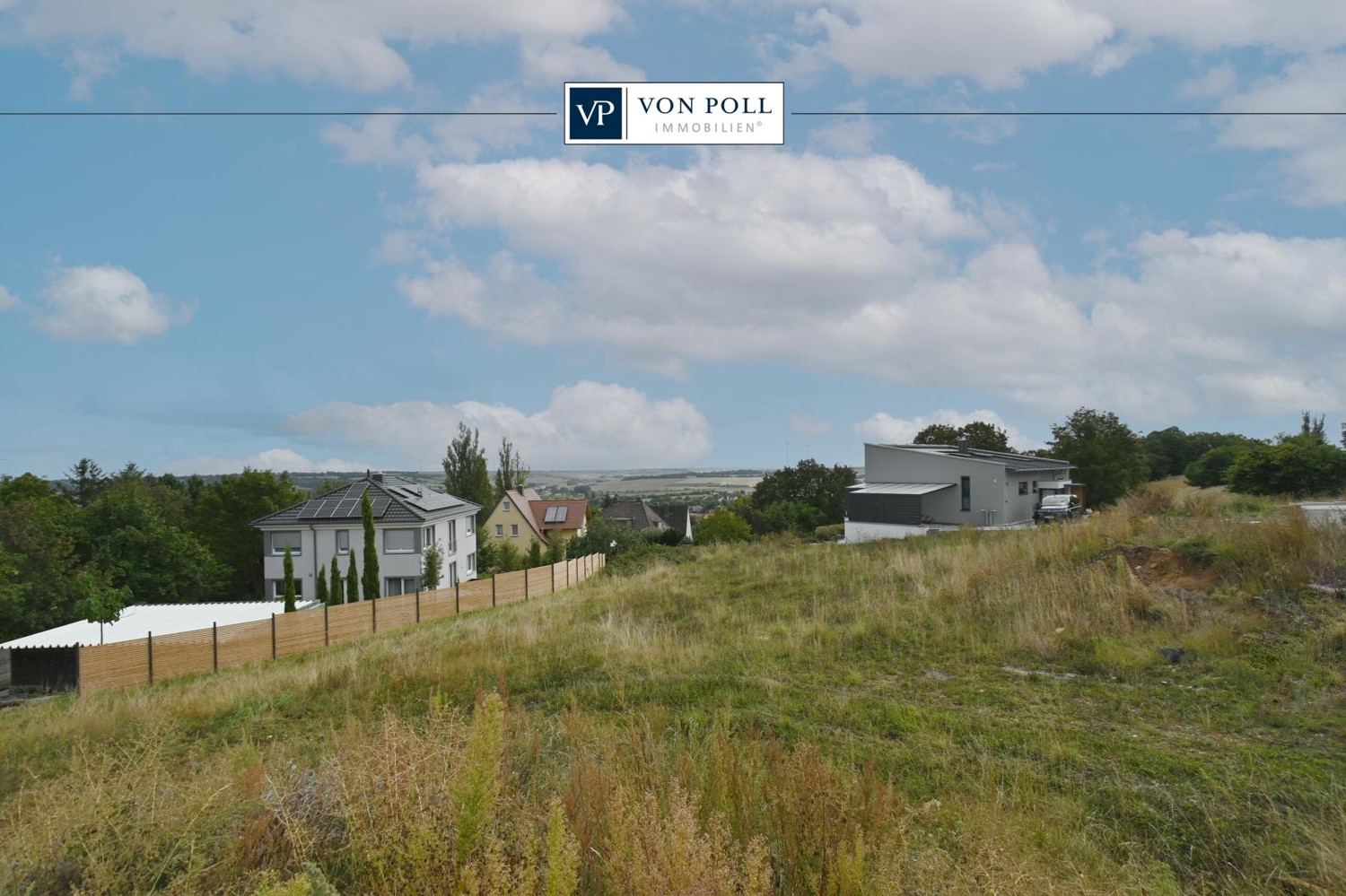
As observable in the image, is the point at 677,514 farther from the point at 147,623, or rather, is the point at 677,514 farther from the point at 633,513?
the point at 147,623

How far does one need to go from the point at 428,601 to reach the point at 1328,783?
2060 cm

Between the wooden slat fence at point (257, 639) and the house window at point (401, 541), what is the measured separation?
1849 centimetres

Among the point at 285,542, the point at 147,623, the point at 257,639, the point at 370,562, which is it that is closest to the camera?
the point at 257,639

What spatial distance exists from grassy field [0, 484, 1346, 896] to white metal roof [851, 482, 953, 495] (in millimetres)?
24750

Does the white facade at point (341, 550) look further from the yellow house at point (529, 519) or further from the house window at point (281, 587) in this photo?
the yellow house at point (529, 519)

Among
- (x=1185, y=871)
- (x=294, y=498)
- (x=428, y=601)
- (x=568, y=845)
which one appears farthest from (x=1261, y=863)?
(x=294, y=498)

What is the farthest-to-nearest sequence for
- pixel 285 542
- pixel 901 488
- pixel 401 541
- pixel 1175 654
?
pixel 285 542, pixel 401 541, pixel 901 488, pixel 1175 654

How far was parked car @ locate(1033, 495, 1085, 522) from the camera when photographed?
33469 mm

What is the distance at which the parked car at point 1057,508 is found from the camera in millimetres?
33469

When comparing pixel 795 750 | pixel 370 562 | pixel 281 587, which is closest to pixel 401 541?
pixel 281 587

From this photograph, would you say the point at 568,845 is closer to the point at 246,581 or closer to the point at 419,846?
the point at 419,846

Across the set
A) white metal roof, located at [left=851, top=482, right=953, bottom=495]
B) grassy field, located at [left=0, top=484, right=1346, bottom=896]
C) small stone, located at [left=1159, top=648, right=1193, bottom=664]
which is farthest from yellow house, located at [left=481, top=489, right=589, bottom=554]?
small stone, located at [left=1159, top=648, right=1193, bottom=664]

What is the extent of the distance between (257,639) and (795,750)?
1748cm

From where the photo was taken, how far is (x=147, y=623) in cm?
2631
